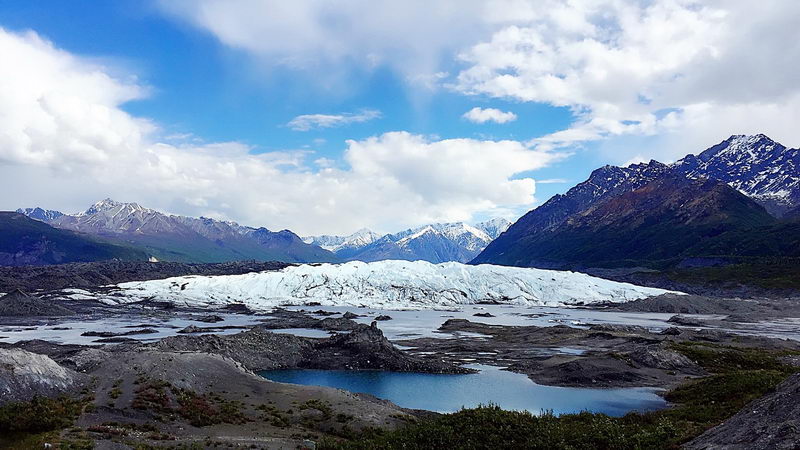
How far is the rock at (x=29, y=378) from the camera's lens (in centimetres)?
3170

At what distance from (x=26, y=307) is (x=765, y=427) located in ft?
508

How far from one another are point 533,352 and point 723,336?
37867mm

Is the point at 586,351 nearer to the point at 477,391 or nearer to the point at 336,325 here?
the point at 477,391

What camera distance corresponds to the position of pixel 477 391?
5891 cm

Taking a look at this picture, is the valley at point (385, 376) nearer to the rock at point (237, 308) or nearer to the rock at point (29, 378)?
the rock at point (29, 378)

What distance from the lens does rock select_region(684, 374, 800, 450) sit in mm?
17969

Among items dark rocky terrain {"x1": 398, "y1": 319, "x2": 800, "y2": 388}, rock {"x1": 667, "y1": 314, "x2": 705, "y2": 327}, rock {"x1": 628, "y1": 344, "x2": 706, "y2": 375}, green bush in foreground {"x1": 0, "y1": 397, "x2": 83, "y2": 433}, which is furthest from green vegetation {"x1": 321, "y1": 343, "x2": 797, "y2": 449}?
rock {"x1": 667, "y1": 314, "x2": 705, "y2": 327}

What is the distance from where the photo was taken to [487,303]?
198375mm

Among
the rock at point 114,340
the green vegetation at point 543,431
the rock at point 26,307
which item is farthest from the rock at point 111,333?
Result: the green vegetation at point 543,431

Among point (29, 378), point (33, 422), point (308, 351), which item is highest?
point (29, 378)

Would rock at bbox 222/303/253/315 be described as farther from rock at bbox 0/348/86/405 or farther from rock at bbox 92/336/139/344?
rock at bbox 0/348/86/405

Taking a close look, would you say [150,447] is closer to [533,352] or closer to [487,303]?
[533,352]

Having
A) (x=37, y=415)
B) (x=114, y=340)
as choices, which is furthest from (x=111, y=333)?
(x=37, y=415)

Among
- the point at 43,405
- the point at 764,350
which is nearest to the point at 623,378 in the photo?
the point at 764,350
